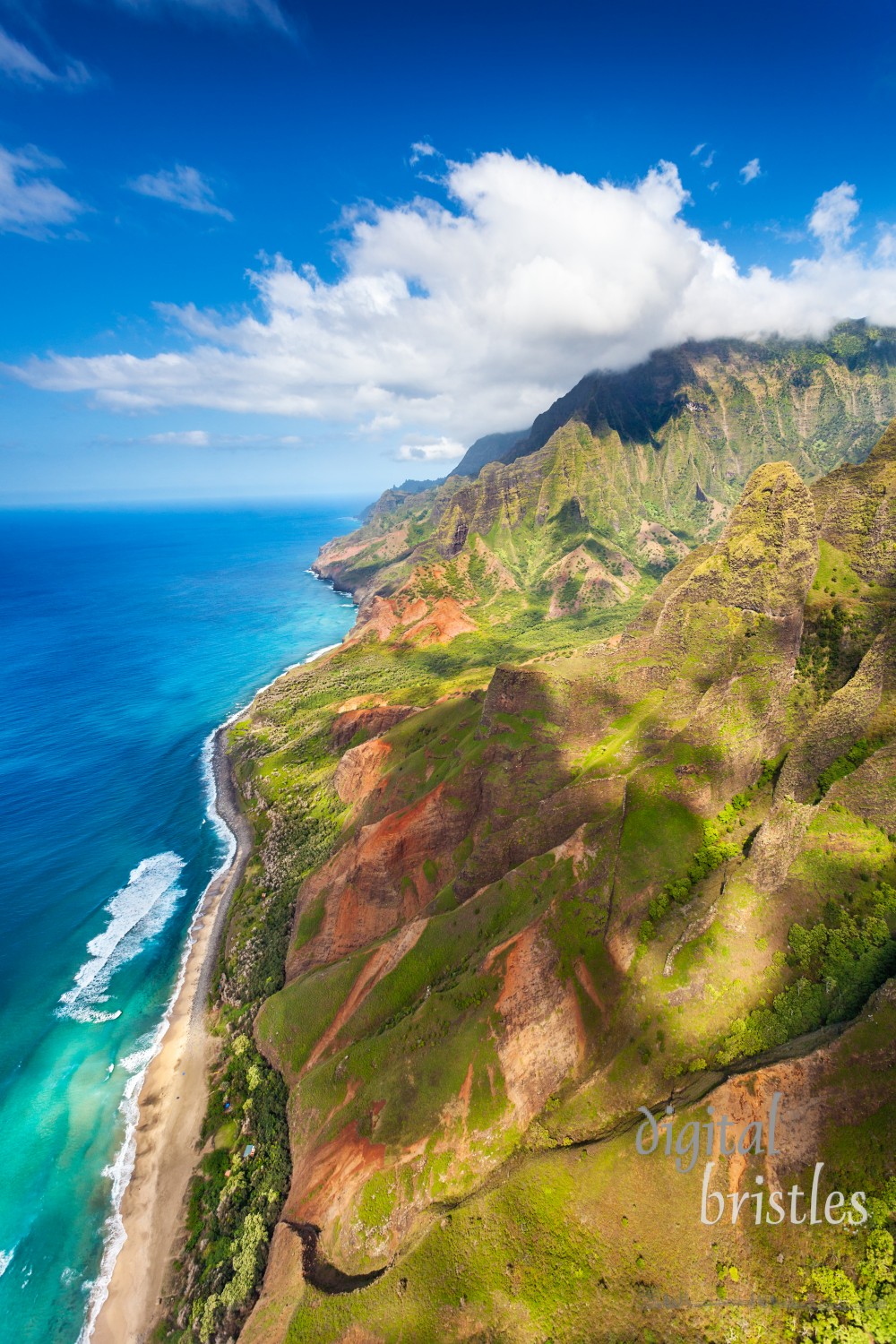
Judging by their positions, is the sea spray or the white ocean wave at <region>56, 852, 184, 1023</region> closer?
the sea spray

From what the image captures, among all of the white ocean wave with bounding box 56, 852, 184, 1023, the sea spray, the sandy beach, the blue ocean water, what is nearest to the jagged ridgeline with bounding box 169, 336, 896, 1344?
the sandy beach

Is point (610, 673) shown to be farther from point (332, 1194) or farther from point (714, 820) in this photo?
point (332, 1194)

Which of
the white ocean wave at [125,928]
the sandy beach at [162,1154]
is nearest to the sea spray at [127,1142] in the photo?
the sandy beach at [162,1154]

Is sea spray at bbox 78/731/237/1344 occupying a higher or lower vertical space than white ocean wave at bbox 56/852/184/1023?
lower

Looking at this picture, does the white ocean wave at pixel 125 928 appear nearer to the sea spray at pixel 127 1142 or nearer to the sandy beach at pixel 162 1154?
the sea spray at pixel 127 1142

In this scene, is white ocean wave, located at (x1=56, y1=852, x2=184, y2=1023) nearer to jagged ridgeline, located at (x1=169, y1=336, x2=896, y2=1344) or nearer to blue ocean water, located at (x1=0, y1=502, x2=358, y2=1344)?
blue ocean water, located at (x1=0, y1=502, x2=358, y2=1344)

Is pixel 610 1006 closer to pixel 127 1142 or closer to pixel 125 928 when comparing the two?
pixel 127 1142
